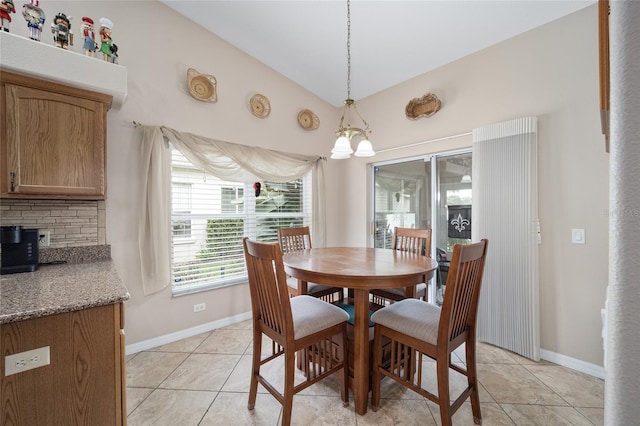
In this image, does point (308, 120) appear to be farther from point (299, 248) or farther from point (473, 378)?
point (473, 378)

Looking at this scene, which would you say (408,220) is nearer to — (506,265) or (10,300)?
(506,265)

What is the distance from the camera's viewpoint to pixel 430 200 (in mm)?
3172

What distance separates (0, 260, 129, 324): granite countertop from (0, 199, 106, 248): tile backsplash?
324 mm

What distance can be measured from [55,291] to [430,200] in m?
3.23

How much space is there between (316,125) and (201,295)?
8.55ft

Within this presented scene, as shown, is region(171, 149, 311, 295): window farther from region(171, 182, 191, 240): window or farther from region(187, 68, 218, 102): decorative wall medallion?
region(187, 68, 218, 102): decorative wall medallion

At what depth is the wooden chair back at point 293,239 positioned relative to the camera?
2.85 metres

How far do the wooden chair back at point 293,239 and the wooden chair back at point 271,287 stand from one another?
115cm

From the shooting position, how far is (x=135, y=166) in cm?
240

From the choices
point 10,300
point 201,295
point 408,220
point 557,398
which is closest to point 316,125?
point 408,220

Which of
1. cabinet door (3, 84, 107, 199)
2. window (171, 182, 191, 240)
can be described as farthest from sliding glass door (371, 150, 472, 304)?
cabinet door (3, 84, 107, 199)

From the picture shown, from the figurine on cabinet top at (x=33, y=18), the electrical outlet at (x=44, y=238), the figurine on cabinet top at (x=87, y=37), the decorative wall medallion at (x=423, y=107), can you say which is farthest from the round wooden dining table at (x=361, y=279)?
the figurine on cabinet top at (x=33, y=18)

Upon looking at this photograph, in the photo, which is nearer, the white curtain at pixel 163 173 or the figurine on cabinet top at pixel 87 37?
the figurine on cabinet top at pixel 87 37

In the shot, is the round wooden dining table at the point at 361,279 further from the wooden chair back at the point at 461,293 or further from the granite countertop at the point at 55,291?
the granite countertop at the point at 55,291
